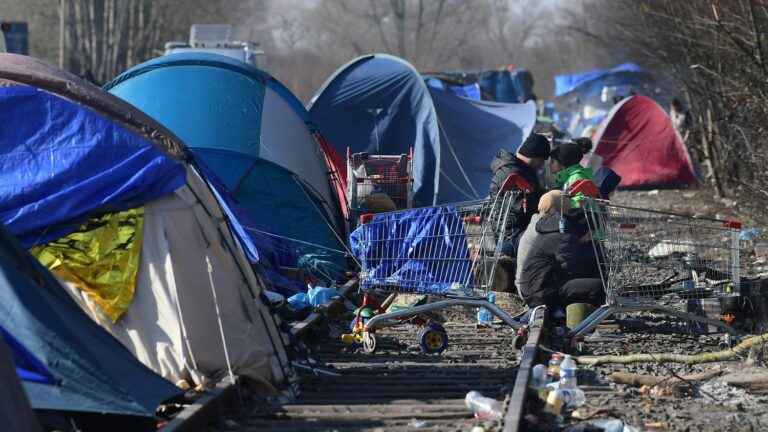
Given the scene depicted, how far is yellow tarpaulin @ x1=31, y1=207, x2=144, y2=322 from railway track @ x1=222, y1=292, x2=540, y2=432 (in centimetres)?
115

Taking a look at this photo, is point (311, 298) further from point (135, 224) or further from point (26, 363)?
point (26, 363)

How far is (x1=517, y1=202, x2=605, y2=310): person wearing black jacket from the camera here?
1024 cm

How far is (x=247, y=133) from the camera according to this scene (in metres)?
14.4

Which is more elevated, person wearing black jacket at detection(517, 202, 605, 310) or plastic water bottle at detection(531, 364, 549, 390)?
person wearing black jacket at detection(517, 202, 605, 310)

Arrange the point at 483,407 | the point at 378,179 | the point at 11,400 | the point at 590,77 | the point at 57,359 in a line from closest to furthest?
the point at 11,400 < the point at 57,359 < the point at 483,407 < the point at 378,179 < the point at 590,77

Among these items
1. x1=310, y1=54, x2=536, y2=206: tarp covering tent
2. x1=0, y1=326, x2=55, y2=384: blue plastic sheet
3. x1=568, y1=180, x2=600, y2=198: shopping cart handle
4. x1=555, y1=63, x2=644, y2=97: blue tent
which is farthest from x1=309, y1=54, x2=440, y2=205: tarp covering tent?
x1=555, y1=63, x2=644, y2=97: blue tent

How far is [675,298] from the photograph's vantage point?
9961mm

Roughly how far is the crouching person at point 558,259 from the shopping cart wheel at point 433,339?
113 cm

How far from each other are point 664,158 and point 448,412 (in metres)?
21.9

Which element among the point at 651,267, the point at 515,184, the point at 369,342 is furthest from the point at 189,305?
the point at 515,184

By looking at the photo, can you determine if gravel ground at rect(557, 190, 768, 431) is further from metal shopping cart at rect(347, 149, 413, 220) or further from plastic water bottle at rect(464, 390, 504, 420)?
metal shopping cart at rect(347, 149, 413, 220)

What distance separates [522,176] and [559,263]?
166cm

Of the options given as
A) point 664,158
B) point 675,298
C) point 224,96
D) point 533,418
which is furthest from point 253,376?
point 664,158

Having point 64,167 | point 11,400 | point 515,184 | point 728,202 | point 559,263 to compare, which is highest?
Result: point 64,167
